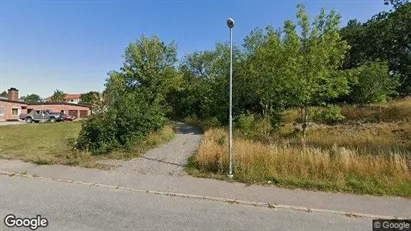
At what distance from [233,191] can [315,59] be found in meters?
8.63

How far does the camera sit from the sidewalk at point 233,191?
524 cm

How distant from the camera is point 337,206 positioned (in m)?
5.25

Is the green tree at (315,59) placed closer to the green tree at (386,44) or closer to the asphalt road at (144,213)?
the asphalt road at (144,213)

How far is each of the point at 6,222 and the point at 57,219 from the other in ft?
2.61

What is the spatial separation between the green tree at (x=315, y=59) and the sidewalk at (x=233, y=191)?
7.24 m

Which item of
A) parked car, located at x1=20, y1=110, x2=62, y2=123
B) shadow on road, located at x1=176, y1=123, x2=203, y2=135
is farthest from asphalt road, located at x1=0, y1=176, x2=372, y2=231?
parked car, located at x1=20, y1=110, x2=62, y2=123

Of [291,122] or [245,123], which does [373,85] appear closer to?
[291,122]

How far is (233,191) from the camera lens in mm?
6172

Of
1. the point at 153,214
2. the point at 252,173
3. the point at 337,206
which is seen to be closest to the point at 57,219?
the point at 153,214

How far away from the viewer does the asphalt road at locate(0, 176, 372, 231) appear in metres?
4.41

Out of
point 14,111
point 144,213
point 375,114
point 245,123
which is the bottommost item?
point 144,213

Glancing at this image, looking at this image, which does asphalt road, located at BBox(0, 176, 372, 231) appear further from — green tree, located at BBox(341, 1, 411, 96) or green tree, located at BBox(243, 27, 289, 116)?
green tree, located at BBox(341, 1, 411, 96)

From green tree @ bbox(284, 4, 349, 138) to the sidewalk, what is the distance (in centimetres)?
724

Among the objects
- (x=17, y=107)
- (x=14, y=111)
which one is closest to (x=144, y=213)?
(x=14, y=111)
